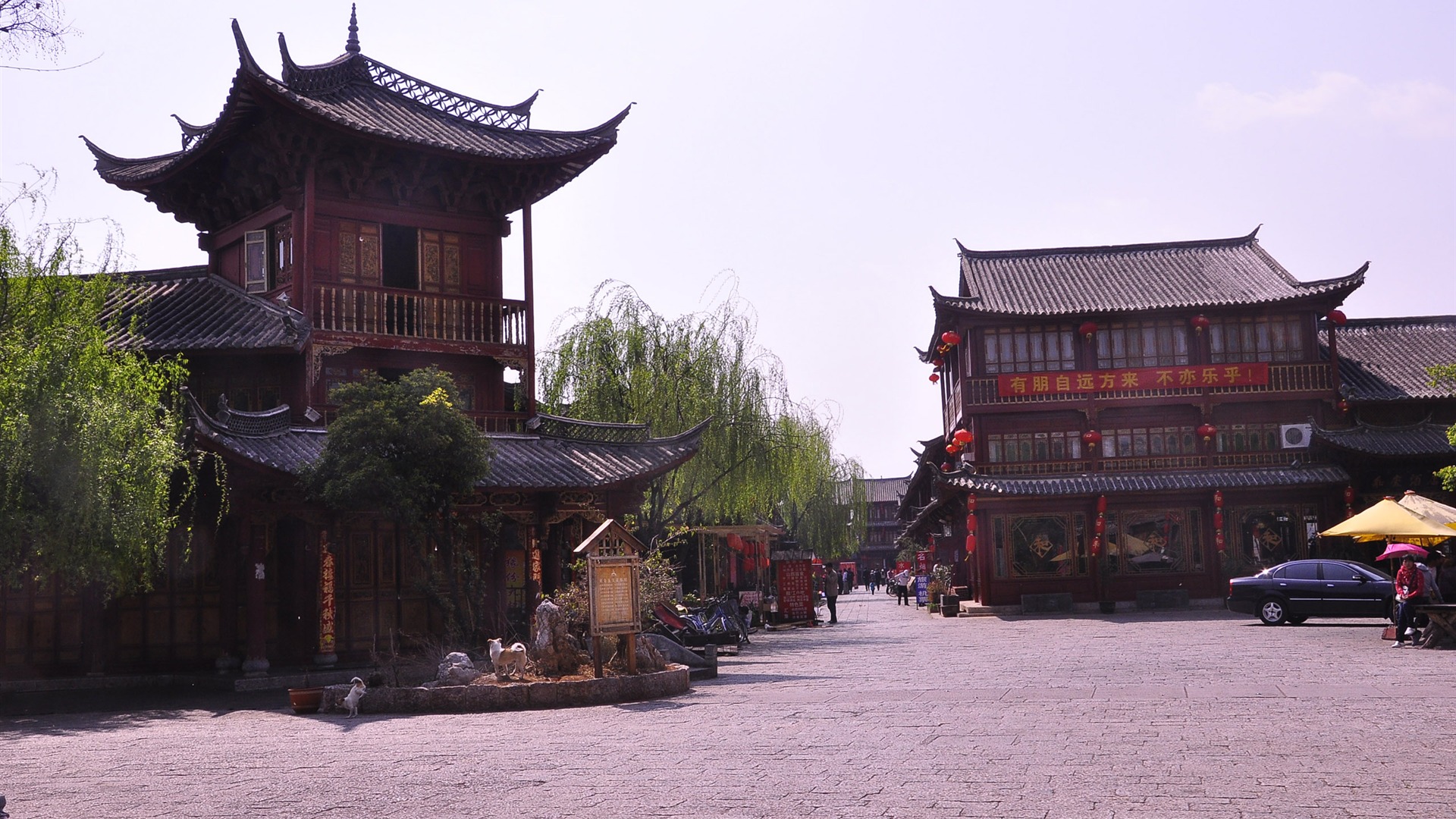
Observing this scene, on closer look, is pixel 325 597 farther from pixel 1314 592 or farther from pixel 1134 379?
pixel 1134 379

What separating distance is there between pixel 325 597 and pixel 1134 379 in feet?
76.3

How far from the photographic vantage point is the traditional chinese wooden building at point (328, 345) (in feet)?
61.5

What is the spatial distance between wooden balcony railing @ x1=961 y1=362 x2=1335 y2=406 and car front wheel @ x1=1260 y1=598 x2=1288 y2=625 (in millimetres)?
10333

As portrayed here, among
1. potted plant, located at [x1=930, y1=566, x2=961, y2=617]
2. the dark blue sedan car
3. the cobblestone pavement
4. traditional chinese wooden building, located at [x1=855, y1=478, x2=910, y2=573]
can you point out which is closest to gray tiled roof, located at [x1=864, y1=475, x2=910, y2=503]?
traditional chinese wooden building, located at [x1=855, y1=478, x2=910, y2=573]

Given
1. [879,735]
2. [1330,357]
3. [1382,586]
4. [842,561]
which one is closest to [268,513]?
[879,735]

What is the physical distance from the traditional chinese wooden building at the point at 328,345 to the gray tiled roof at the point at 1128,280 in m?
15.5

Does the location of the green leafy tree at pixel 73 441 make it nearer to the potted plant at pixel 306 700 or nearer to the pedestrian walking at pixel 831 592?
the potted plant at pixel 306 700

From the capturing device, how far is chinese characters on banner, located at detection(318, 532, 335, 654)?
18906 mm

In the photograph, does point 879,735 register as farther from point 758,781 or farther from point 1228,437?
point 1228,437

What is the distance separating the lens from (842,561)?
82.9 metres

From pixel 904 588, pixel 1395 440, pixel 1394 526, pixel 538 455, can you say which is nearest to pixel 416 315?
pixel 538 455

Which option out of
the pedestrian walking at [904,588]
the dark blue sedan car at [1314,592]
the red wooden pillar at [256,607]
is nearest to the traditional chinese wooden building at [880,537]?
the pedestrian walking at [904,588]

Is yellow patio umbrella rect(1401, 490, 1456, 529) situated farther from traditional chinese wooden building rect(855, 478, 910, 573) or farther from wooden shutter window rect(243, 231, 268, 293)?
→ traditional chinese wooden building rect(855, 478, 910, 573)

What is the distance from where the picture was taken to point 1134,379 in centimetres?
3497
